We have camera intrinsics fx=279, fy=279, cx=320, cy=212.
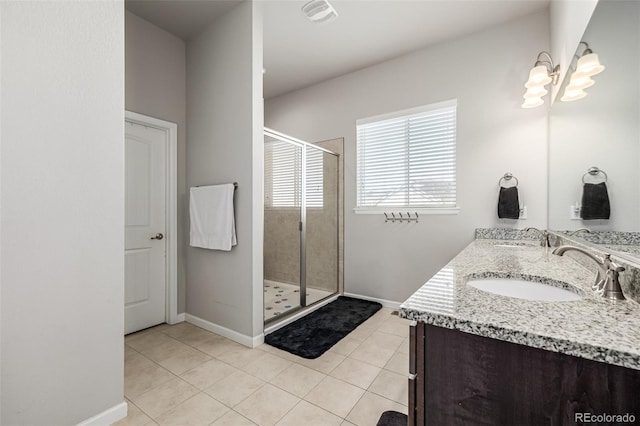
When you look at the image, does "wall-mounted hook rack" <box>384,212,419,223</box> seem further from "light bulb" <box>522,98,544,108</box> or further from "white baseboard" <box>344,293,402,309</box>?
"light bulb" <box>522,98,544,108</box>

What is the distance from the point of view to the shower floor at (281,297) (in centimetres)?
275

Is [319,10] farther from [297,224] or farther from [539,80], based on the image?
[297,224]

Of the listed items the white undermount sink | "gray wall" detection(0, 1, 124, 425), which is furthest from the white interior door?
the white undermount sink

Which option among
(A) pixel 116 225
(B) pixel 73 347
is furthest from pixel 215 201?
(B) pixel 73 347

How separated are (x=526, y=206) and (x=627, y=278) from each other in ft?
6.21

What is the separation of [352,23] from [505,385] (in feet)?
9.69

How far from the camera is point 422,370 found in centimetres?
76

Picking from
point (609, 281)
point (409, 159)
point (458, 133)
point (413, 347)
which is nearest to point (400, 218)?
point (409, 159)

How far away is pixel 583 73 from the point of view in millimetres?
1461

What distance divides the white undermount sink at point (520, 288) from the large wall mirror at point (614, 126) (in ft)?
0.90

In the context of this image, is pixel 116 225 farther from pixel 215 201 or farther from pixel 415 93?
pixel 415 93

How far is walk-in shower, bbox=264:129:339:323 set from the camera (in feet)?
9.12

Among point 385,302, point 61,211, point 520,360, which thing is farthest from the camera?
point 385,302

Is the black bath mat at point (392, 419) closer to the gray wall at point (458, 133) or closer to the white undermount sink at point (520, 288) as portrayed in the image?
the white undermount sink at point (520, 288)
